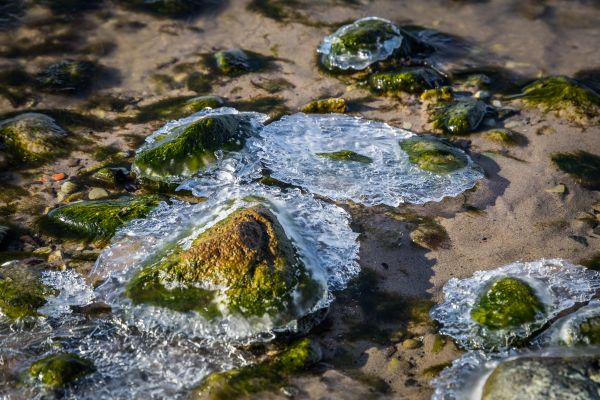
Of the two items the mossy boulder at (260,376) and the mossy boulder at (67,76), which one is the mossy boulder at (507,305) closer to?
the mossy boulder at (260,376)

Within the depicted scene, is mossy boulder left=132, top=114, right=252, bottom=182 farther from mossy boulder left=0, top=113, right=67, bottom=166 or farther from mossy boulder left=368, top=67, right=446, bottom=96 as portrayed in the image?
mossy boulder left=368, top=67, right=446, bottom=96

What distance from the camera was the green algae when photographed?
457cm

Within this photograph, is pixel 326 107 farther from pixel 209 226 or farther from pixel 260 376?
pixel 260 376

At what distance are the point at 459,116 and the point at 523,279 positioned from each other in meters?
1.89

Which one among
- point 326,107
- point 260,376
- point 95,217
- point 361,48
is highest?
Result: point 361,48

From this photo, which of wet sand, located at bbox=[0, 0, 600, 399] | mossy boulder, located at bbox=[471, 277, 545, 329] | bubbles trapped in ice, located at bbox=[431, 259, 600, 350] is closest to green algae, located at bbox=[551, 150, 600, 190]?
wet sand, located at bbox=[0, 0, 600, 399]

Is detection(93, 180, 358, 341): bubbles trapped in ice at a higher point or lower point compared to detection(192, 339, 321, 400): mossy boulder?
higher

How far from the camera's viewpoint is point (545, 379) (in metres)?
2.77

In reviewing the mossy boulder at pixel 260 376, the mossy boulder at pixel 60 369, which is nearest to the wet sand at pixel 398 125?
the mossy boulder at pixel 260 376

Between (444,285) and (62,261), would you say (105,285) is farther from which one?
(444,285)

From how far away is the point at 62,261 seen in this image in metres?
3.79

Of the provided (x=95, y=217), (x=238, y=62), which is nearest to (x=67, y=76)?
(x=238, y=62)

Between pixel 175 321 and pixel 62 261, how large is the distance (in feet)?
3.21

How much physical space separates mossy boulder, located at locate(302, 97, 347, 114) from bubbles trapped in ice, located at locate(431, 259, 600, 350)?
2143 millimetres
